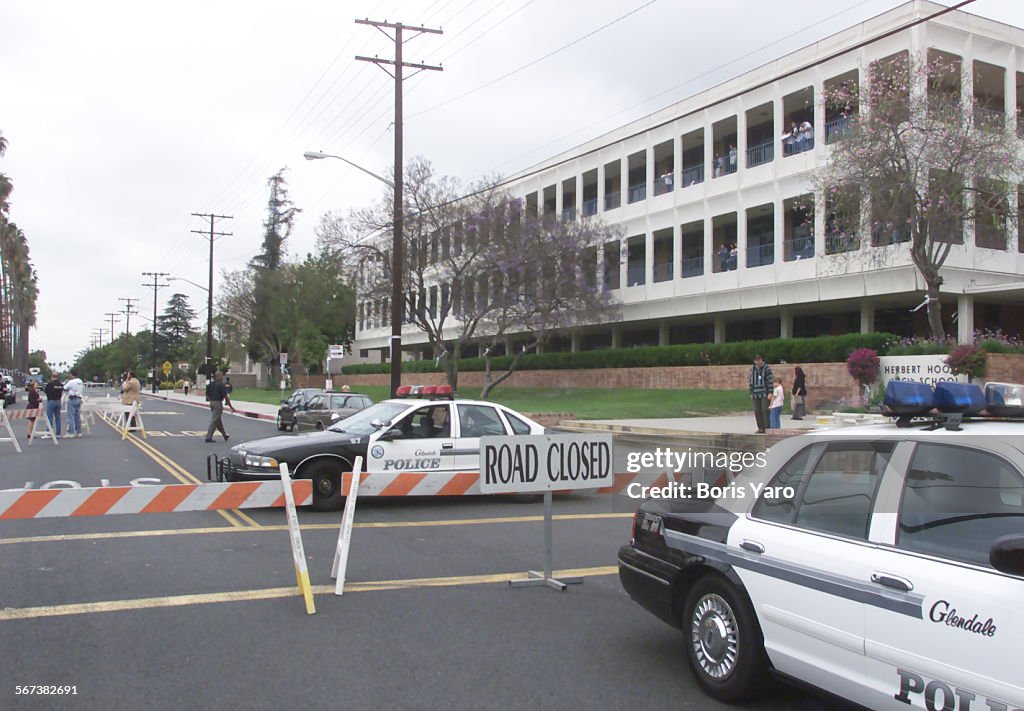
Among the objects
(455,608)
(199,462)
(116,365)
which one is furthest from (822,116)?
(116,365)

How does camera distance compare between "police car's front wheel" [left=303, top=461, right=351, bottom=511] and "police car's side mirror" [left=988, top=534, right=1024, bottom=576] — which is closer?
"police car's side mirror" [left=988, top=534, right=1024, bottom=576]

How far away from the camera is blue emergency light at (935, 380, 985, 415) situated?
3924 millimetres

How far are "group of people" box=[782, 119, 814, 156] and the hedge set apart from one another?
24.7 feet

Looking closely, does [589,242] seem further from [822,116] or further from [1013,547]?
[1013,547]

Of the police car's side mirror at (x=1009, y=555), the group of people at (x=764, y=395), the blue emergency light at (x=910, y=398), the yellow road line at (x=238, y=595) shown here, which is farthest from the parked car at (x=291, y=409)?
the police car's side mirror at (x=1009, y=555)

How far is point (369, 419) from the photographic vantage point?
37.6ft

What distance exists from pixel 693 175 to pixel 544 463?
3528cm

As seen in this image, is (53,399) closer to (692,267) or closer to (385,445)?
(385,445)

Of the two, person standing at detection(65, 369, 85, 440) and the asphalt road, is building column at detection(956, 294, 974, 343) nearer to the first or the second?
the asphalt road

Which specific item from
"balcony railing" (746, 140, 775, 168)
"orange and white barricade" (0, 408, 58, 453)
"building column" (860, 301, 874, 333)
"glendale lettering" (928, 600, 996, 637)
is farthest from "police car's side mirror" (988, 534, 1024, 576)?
"balcony railing" (746, 140, 775, 168)

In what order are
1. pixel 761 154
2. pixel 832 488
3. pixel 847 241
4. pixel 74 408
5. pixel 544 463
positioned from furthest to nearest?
pixel 761 154 → pixel 847 241 → pixel 74 408 → pixel 544 463 → pixel 832 488

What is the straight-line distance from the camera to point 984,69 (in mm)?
30891

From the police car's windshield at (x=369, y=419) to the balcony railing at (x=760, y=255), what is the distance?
1075 inches

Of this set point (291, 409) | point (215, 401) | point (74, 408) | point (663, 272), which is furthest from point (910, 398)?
point (663, 272)
